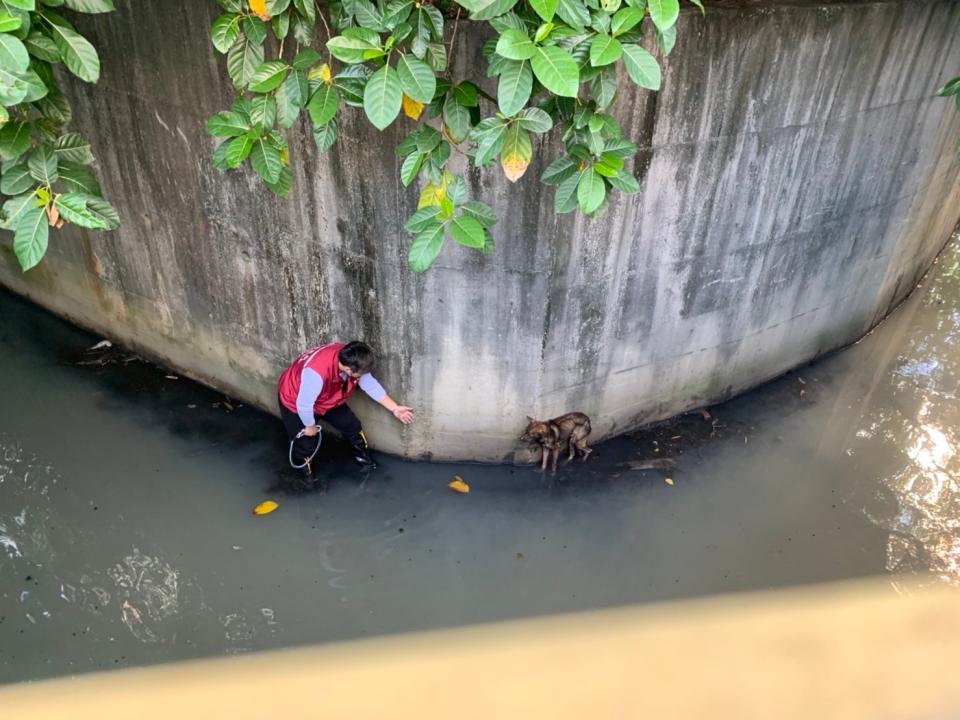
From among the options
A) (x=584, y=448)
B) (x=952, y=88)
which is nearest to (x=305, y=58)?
(x=952, y=88)

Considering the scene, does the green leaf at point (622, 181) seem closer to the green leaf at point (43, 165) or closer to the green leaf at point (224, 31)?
the green leaf at point (224, 31)

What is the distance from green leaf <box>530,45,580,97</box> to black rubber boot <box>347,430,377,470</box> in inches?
111

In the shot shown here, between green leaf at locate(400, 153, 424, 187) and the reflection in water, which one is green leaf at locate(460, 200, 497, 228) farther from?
the reflection in water

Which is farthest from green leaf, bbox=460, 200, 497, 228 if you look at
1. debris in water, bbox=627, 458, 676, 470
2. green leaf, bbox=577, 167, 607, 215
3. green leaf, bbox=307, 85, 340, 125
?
debris in water, bbox=627, 458, 676, 470

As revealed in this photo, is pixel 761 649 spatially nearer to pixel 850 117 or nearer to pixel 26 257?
pixel 850 117

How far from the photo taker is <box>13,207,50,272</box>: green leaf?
2545mm

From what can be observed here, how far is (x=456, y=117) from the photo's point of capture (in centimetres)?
283

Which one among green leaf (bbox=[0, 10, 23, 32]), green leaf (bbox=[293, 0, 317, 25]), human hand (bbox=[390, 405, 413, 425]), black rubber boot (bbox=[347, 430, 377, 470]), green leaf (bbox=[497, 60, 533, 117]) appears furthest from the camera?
black rubber boot (bbox=[347, 430, 377, 470])

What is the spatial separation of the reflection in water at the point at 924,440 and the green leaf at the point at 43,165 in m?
4.31

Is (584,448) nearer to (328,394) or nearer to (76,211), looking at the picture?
(328,394)

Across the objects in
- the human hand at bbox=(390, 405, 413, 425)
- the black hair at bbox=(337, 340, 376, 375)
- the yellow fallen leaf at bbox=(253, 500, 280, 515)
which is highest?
the black hair at bbox=(337, 340, 376, 375)

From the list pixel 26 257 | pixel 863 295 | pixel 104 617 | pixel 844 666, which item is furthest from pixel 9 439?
pixel 863 295

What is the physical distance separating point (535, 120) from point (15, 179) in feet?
5.87

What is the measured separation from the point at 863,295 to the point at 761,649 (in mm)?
2945
